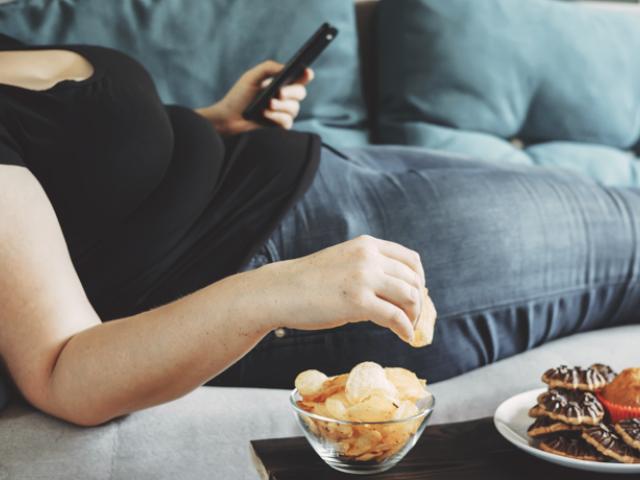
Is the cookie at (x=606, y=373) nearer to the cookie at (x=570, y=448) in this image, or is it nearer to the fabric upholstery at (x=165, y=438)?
the cookie at (x=570, y=448)

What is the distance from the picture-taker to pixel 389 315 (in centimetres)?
68

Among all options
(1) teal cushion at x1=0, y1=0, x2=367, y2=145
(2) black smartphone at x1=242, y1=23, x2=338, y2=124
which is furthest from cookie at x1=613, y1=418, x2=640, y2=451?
(1) teal cushion at x1=0, y1=0, x2=367, y2=145

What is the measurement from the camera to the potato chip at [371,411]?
0.67 m

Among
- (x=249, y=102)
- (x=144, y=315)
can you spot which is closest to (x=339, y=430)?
(x=144, y=315)

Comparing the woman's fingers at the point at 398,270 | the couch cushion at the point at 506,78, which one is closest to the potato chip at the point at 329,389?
the woman's fingers at the point at 398,270

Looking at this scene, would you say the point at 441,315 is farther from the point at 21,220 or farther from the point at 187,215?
the point at 21,220

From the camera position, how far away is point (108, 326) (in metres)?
0.80

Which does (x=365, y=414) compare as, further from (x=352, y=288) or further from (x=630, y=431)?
(x=630, y=431)

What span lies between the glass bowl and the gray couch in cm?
18

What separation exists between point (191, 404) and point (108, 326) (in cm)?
15

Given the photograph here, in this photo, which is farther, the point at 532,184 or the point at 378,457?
the point at 532,184

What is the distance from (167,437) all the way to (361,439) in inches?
10.2

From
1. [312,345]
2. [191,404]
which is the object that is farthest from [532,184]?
[191,404]

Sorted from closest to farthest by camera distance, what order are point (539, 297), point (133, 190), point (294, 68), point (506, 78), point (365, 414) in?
1. point (365, 414)
2. point (133, 190)
3. point (539, 297)
4. point (294, 68)
5. point (506, 78)
